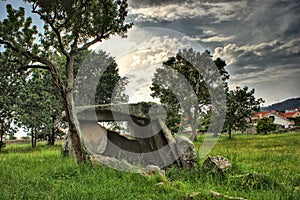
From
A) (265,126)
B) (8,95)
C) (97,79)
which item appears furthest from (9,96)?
(265,126)

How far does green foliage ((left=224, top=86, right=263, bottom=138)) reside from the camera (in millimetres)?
37719

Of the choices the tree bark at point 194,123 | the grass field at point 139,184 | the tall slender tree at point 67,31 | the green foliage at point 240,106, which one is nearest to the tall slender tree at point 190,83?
the tree bark at point 194,123

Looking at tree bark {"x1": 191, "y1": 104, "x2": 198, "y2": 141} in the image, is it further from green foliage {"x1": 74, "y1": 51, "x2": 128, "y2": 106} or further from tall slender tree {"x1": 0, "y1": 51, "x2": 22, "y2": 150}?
tall slender tree {"x1": 0, "y1": 51, "x2": 22, "y2": 150}

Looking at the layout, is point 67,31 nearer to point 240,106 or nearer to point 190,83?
point 190,83

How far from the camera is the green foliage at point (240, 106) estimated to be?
37719 mm

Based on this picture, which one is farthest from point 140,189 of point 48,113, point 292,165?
point 48,113

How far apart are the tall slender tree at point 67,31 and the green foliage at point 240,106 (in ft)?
90.3

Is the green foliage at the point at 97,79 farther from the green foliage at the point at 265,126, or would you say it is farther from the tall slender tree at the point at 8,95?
the green foliage at the point at 265,126

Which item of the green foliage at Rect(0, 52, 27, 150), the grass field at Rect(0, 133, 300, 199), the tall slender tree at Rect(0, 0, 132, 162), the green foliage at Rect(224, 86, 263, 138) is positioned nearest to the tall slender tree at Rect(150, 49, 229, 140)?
the green foliage at Rect(224, 86, 263, 138)

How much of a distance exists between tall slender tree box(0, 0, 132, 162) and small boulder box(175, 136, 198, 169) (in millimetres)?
3588

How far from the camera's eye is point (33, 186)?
24.6 ft

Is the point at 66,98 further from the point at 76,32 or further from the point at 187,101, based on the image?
the point at 187,101

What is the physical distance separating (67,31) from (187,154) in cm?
699

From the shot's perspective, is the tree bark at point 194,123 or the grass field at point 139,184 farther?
the tree bark at point 194,123
